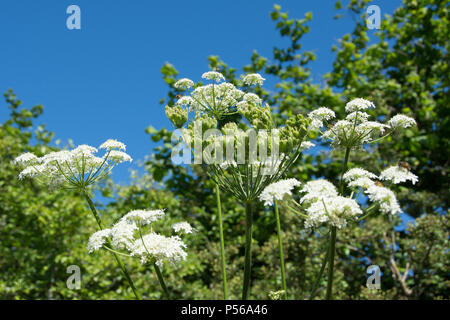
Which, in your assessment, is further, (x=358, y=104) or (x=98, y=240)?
(x=358, y=104)

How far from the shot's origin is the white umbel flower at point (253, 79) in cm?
283

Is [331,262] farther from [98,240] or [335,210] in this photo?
[98,240]

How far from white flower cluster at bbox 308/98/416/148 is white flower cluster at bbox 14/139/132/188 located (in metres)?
1.18

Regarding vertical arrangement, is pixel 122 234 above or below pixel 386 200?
below

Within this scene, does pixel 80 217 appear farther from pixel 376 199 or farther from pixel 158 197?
pixel 376 199

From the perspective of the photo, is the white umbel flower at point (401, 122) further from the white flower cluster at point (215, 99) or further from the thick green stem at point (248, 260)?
the thick green stem at point (248, 260)

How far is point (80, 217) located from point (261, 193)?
7419mm

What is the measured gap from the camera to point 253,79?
286 centimetres

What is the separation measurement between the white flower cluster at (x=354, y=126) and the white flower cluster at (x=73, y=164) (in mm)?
1179

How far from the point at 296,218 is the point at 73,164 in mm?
5156

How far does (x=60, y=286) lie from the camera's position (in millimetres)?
7840

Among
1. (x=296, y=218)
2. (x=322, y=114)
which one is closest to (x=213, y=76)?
(x=322, y=114)

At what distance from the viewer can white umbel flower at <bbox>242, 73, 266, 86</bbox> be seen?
283 cm
